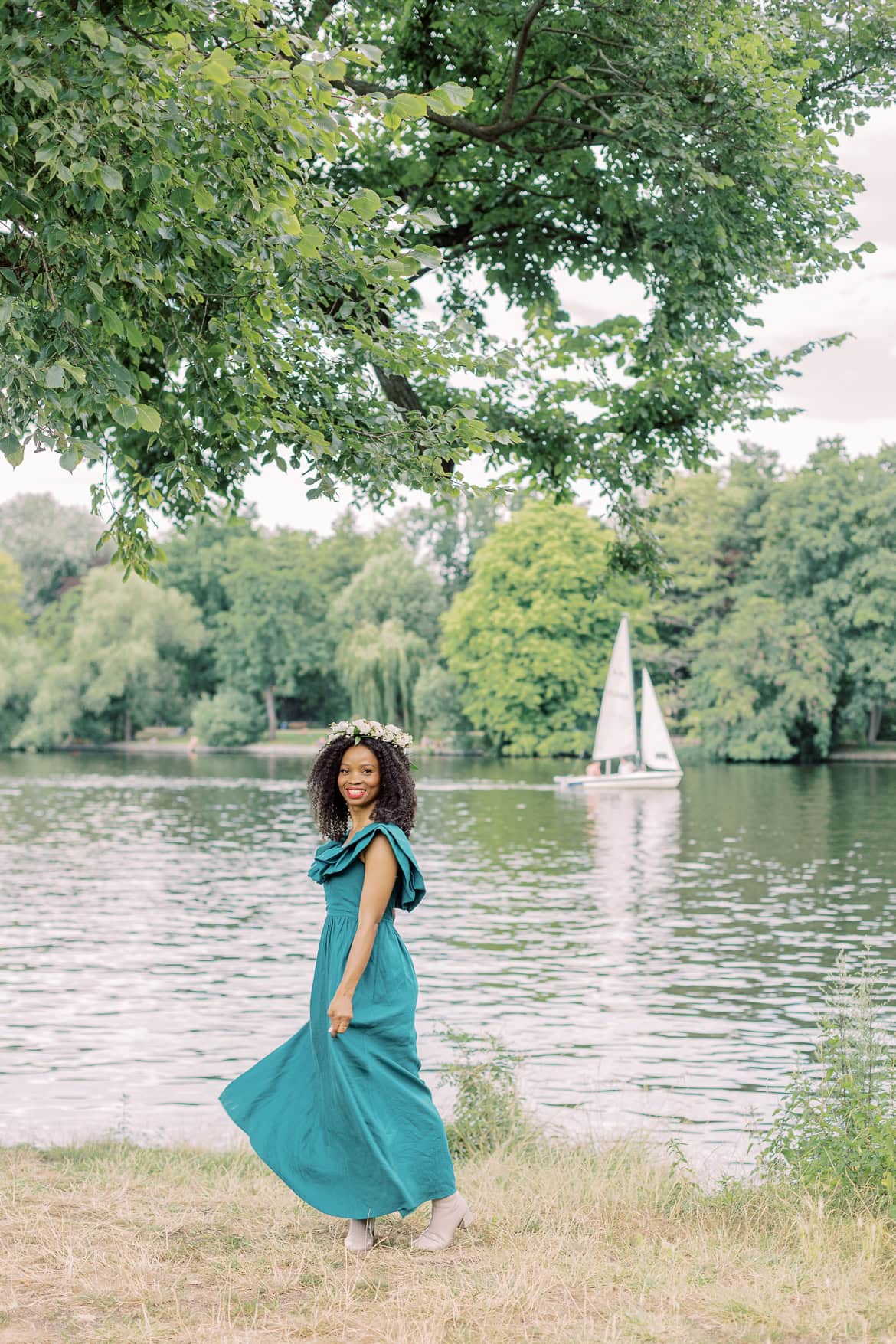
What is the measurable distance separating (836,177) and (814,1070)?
6759mm

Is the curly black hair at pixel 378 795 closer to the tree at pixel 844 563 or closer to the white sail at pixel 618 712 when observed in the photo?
the white sail at pixel 618 712

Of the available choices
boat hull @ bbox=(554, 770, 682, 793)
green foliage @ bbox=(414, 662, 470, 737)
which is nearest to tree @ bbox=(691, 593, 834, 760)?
green foliage @ bbox=(414, 662, 470, 737)

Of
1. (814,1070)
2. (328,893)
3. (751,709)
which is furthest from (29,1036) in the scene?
(751,709)

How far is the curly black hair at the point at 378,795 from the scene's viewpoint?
5.37 meters

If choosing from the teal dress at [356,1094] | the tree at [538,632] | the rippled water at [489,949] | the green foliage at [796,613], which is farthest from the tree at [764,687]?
the teal dress at [356,1094]

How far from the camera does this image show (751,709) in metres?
60.1

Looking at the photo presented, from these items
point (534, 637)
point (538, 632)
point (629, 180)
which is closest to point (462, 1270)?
point (629, 180)

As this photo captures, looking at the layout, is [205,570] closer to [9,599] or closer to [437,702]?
[9,599]

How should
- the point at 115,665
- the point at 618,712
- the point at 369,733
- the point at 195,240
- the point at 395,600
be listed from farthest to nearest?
the point at 395,600 < the point at 115,665 < the point at 618,712 < the point at 369,733 < the point at 195,240

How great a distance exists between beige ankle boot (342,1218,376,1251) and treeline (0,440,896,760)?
4884cm

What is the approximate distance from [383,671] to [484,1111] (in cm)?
5706

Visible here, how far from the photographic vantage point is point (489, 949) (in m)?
17.6

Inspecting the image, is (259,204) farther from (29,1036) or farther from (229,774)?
(229,774)

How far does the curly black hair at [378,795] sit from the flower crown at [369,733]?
16 mm
